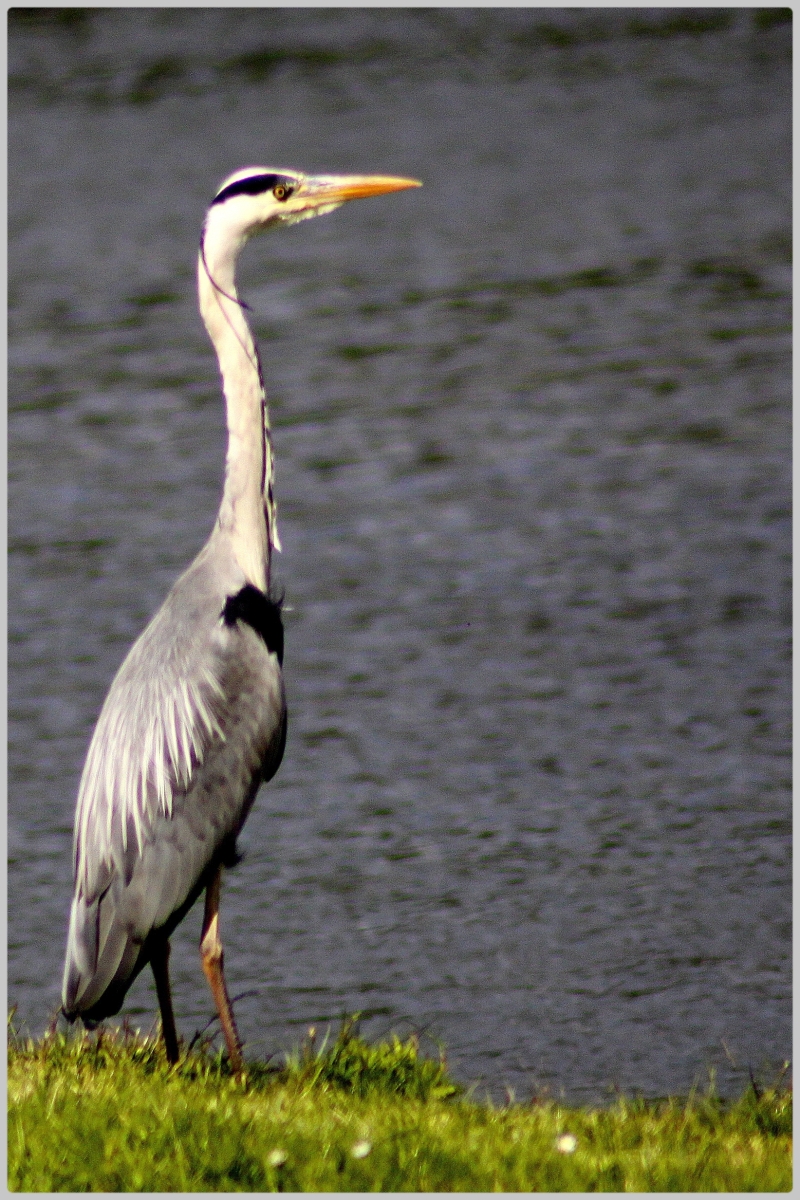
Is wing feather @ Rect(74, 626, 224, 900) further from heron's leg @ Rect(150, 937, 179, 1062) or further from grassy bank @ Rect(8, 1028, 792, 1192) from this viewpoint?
grassy bank @ Rect(8, 1028, 792, 1192)

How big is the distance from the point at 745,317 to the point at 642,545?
170 inches

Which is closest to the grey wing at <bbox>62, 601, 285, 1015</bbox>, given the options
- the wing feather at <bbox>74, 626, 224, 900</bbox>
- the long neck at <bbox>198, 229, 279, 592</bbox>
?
the wing feather at <bbox>74, 626, 224, 900</bbox>

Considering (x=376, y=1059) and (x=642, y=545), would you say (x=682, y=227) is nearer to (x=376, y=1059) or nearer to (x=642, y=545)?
(x=642, y=545)

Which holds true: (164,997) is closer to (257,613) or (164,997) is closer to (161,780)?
(161,780)

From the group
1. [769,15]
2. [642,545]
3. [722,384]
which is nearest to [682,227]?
[722,384]

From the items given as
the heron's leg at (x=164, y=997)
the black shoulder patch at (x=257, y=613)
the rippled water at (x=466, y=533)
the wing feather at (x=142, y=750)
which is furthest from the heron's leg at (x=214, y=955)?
the rippled water at (x=466, y=533)

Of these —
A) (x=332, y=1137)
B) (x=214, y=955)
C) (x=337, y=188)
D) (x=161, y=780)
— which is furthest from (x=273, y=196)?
(x=332, y=1137)

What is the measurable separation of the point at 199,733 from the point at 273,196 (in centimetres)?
195

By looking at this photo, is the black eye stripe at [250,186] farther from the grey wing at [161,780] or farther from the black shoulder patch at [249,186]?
the grey wing at [161,780]

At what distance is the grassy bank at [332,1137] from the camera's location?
4441 millimetres

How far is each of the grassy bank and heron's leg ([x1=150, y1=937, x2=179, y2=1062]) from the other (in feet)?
0.27

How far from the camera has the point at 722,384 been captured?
12992mm

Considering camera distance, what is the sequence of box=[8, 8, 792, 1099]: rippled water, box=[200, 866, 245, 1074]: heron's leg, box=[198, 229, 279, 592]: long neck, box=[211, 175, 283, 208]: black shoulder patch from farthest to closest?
box=[8, 8, 792, 1099]: rippled water, box=[211, 175, 283, 208]: black shoulder patch, box=[198, 229, 279, 592]: long neck, box=[200, 866, 245, 1074]: heron's leg

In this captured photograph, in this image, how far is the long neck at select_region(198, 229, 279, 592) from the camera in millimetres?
5965
